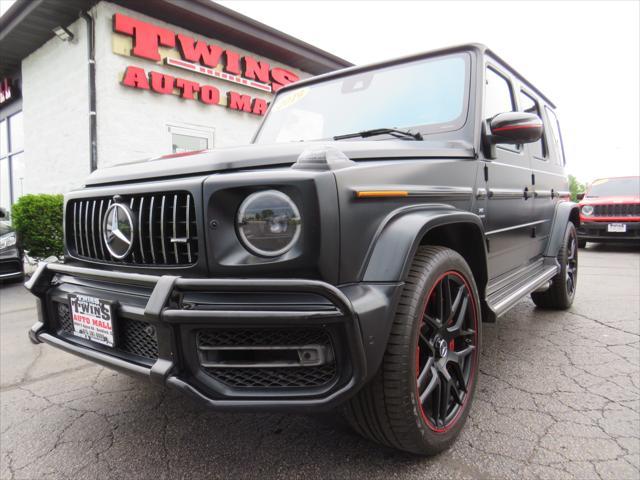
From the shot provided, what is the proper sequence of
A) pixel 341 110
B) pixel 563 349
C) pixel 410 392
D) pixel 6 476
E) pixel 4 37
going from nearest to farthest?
pixel 410 392 < pixel 6 476 < pixel 341 110 < pixel 563 349 < pixel 4 37

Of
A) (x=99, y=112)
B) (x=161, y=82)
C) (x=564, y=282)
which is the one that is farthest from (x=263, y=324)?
(x=161, y=82)

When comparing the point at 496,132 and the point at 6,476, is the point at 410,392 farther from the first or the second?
the point at 6,476

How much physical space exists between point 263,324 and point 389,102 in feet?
5.59

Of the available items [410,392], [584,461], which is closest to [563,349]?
[584,461]

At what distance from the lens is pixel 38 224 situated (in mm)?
5984

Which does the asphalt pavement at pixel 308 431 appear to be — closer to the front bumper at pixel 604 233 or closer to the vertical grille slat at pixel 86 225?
the vertical grille slat at pixel 86 225

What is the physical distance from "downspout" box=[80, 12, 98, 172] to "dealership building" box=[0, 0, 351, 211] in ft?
0.05

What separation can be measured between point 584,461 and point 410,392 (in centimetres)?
85

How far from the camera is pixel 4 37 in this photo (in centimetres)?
858

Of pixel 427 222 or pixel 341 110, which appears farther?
pixel 341 110

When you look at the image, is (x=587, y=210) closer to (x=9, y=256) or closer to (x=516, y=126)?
(x=516, y=126)

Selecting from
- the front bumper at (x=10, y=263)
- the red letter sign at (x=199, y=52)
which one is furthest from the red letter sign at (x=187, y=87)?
the front bumper at (x=10, y=263)

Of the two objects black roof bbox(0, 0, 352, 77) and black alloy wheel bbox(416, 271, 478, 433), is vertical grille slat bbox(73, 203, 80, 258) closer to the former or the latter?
black alloy wheel bbox(416, 271, 478, 433)

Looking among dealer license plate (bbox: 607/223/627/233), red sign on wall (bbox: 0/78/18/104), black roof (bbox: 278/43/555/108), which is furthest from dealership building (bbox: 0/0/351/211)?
dealer license plate (bbox: 607/223/627/233)
